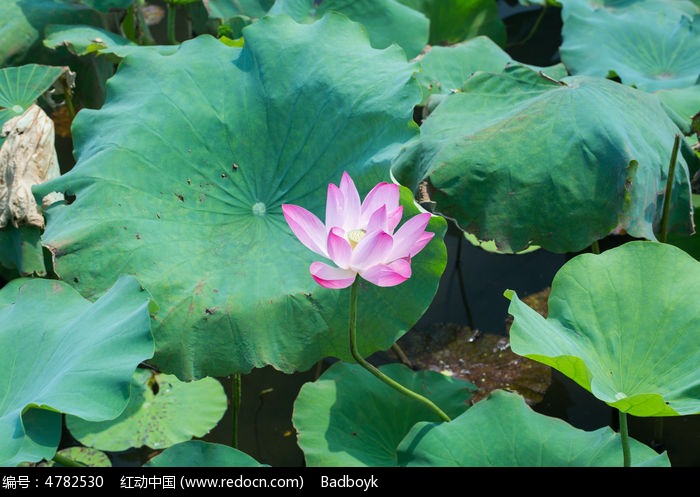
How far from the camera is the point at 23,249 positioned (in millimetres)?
2492

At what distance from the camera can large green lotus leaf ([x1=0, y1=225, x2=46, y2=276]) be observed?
249 centimetres

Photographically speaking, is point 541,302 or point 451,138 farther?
point 541,302

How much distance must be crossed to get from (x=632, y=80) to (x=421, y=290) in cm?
142

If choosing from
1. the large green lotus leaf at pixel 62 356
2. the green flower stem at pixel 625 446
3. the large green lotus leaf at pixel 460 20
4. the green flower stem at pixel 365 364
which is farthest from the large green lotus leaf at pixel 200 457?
the large green lotus leaf at pixel 460 20

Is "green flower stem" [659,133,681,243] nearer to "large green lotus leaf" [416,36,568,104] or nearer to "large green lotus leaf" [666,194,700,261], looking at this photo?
"large green lotus leaf" [666,194,700,261]

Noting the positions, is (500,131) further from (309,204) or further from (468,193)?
(309,204)

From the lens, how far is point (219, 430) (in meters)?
2.48

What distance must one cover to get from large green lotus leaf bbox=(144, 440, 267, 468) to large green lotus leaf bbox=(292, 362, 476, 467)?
0.33 m

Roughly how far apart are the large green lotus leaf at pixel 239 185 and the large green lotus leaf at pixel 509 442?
0.35 m

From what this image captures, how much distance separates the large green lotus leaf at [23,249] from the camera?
249 cm

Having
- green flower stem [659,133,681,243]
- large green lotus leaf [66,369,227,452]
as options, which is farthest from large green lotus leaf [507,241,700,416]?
large green lotus leaf [66,369,227,452]

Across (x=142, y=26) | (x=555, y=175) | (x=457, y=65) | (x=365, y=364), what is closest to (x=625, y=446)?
(x=365, y=364)

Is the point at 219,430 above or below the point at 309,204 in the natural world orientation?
below
